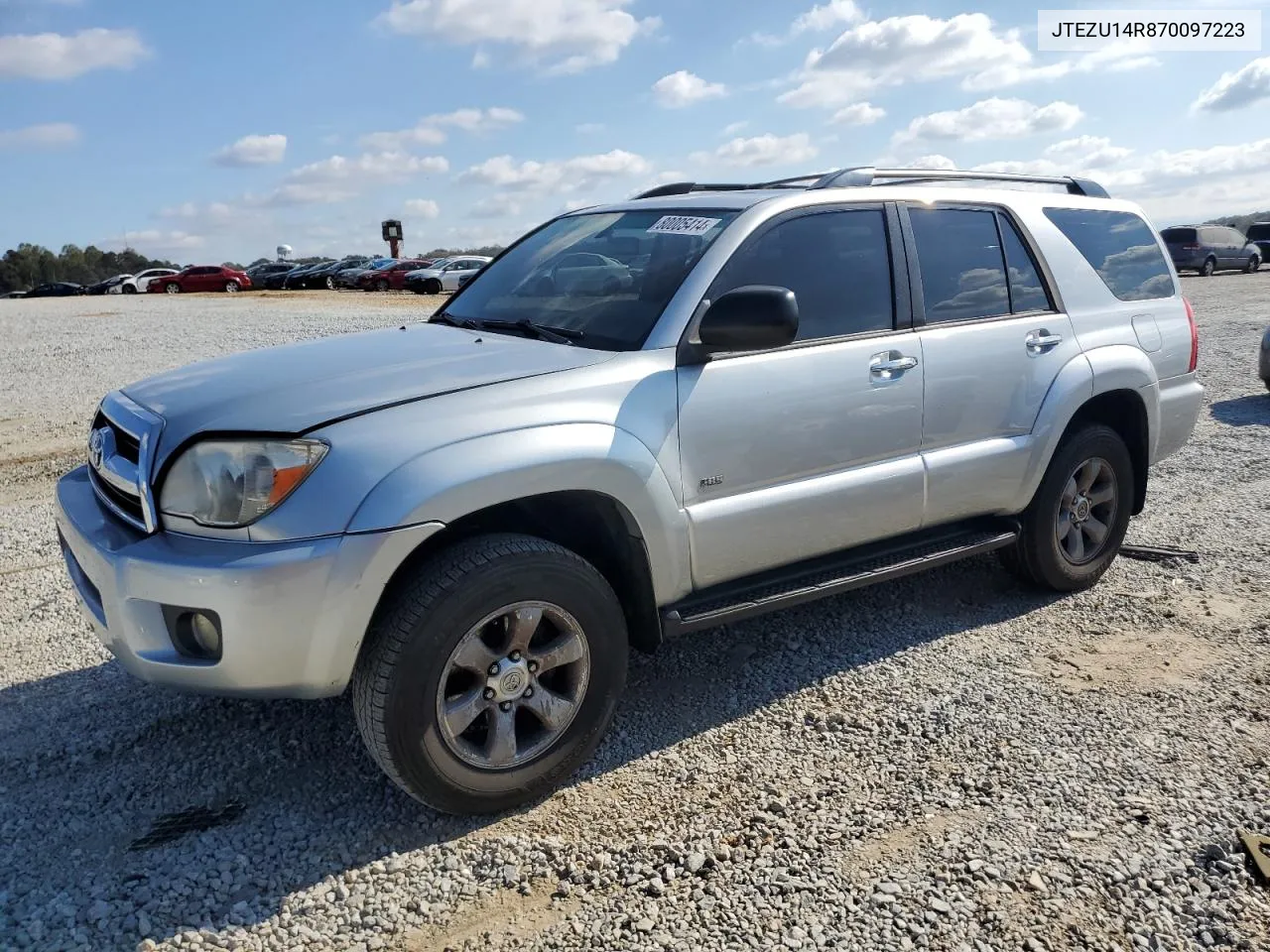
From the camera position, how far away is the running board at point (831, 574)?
3.33 metres

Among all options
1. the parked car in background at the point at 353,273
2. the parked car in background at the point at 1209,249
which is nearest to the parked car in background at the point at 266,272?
the parked car in background at the point at 353,273

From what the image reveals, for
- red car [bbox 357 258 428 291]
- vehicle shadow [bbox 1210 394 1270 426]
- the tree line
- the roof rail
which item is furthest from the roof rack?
the tree line

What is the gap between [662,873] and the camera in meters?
2.73

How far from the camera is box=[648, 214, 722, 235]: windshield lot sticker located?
358 cm

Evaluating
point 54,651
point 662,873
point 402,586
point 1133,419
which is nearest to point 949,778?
point 662,873

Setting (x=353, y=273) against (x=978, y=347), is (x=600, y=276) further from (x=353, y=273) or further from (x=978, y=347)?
(x=353, y=273)

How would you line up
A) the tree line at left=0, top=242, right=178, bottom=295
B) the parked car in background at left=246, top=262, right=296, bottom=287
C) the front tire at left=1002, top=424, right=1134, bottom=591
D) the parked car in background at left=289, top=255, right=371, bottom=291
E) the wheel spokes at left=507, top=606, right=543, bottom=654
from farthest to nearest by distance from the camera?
the tree line at left=0, top=242, right=178, bottom=295
the parked car in background at left=246, top=262, right=296, bottom=287
the parked car in background at left=289, top=255, right=371, bottom=291
the front tire at left=1002, top=424, right=1134, bottom=591
the wheel spokes at left=507, top=606, right=543, bottom=654

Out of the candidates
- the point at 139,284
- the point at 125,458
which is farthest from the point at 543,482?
the point at 139,284

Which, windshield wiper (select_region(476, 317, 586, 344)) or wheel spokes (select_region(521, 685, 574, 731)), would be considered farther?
windshield wiper (select_region(476, 317, 586, 344))

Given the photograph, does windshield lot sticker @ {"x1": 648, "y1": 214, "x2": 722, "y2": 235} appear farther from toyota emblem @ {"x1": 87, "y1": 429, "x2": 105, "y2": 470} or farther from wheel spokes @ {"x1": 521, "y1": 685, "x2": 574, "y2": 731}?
toyota emblem @ {"x1": 87, "y1": 429, "x2": 105, "y2": 470}

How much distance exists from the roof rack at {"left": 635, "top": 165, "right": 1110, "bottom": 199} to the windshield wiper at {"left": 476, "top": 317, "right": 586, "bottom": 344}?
40.9 inches

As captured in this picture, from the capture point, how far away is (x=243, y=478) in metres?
2.63

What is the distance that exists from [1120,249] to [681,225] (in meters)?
2.47

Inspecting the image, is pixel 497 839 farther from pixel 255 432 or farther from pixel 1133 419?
pixel 1133 419
